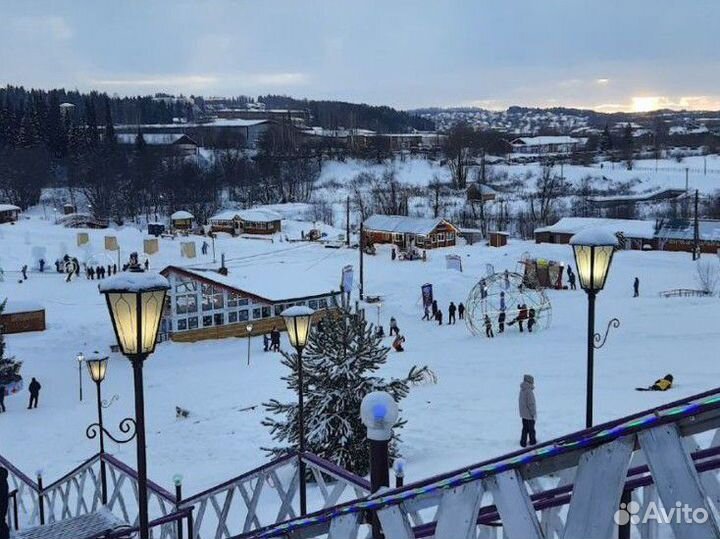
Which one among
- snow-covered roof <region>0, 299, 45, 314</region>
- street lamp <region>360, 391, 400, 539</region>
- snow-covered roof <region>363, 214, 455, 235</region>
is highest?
street lamp <region>360, 391, 400, 539</region>

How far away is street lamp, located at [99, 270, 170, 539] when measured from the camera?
15.9 ft

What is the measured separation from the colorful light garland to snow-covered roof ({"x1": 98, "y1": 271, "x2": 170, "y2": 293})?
2085 millimetres

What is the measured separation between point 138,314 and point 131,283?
21cm

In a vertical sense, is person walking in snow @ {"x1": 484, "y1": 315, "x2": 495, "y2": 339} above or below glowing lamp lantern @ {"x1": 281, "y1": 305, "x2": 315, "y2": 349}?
below

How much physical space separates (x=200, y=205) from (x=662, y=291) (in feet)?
152

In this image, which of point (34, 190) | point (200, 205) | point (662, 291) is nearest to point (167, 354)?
point (662, 291)

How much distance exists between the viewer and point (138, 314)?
4.90 meters

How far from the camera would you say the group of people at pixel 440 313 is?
25.7 meters

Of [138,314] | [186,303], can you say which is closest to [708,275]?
[186,303]

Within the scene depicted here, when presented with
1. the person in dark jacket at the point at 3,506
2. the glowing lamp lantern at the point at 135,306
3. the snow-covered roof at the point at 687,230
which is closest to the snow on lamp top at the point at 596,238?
the glowing lamp lantern at the point at 135,306

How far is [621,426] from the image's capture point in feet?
7.48

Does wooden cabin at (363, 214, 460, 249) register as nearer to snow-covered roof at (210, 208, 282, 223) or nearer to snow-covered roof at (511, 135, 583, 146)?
snow-covered roof at (210, 208, 282, 223)

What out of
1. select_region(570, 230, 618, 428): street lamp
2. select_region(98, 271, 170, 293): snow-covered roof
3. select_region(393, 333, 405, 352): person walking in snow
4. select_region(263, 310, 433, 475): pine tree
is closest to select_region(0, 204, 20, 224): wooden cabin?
select_region(393, 333, 405, 352): person walking in snow

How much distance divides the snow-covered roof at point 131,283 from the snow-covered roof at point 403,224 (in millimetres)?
39353
